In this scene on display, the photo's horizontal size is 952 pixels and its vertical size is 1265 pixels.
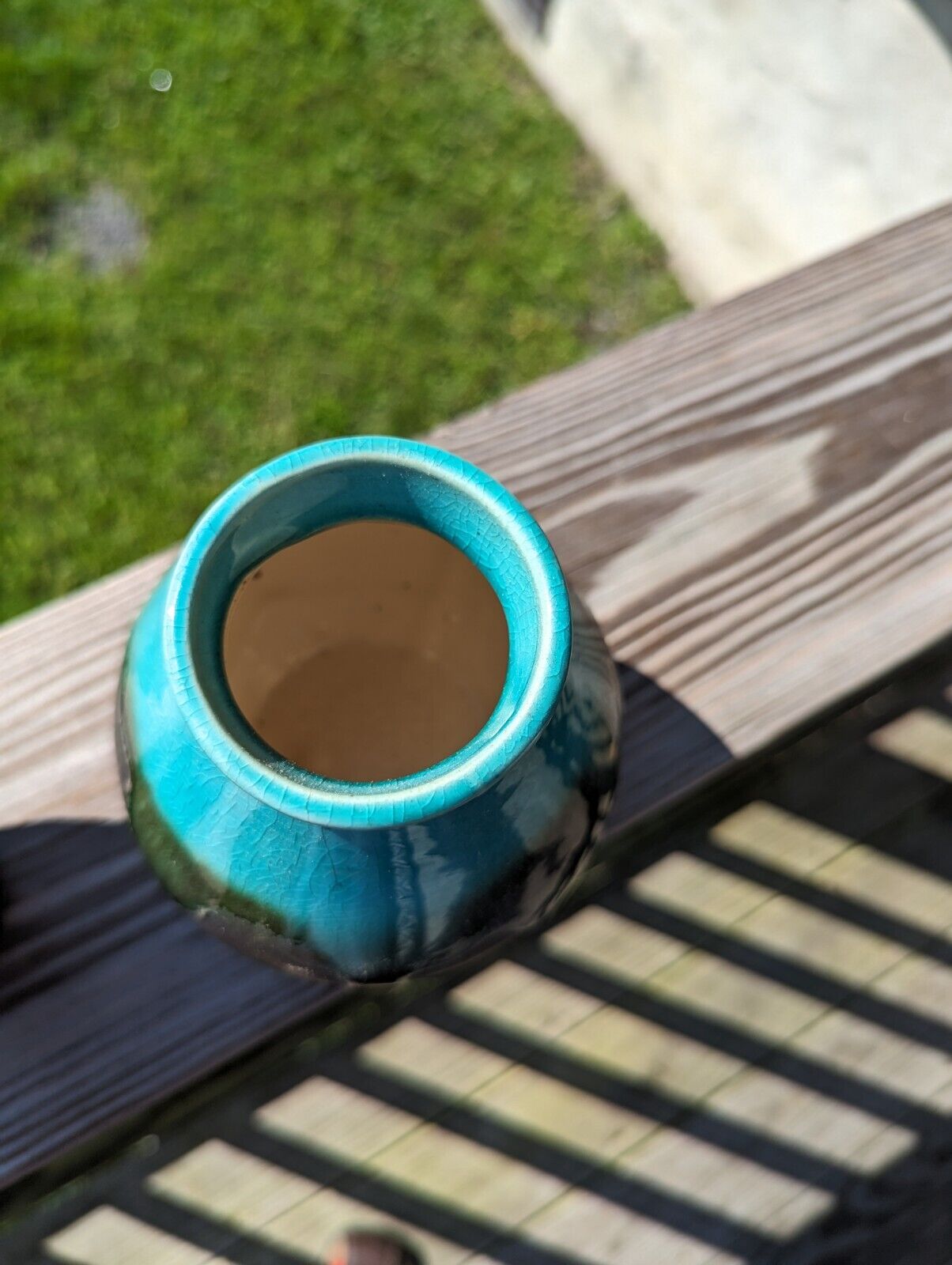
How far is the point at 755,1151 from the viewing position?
1.36 meters

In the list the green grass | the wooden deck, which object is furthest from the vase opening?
the green grass

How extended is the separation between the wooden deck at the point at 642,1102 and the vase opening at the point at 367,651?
61 centimetres

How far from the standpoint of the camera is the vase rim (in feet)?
1.90

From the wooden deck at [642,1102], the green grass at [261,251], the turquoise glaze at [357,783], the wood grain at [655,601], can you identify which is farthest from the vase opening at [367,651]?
the green grass at [261,251]

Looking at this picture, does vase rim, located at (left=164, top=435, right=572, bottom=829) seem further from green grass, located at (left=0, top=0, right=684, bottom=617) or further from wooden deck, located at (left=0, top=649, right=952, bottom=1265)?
green grass, located at (left=0, top=0, right=684, bottom=617)

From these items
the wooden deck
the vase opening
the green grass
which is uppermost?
the vase opening

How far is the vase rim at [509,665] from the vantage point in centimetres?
58

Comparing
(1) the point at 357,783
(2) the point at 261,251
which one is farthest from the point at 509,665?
(2) the point at 261,251

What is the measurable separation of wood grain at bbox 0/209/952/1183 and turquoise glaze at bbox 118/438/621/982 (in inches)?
9.4

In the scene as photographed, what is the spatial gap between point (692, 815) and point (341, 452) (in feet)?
3.10

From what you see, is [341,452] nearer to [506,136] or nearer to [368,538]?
[368,538]

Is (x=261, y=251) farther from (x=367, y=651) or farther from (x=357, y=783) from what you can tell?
(x=357, y=783)

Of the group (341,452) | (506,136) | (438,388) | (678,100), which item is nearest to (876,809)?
(341,452)

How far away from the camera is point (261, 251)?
8.39ft
